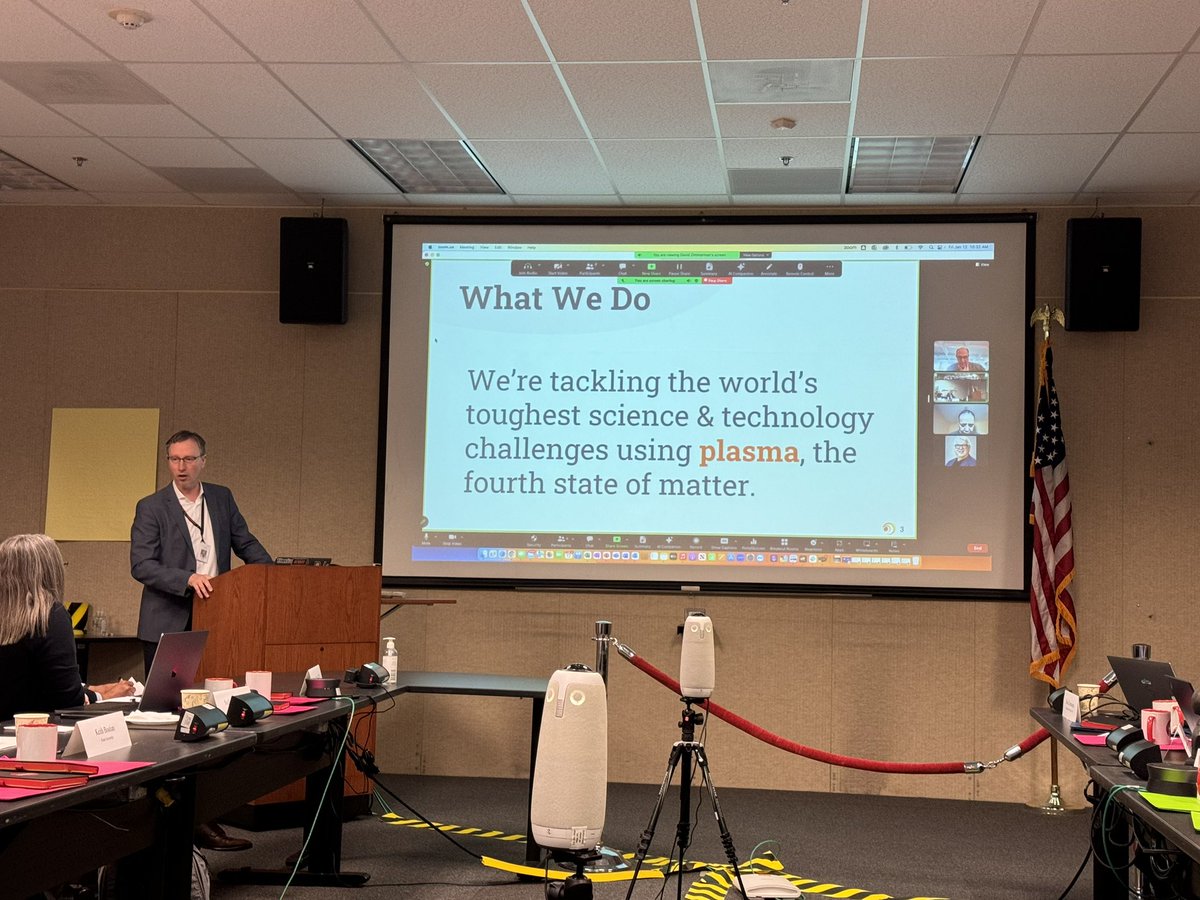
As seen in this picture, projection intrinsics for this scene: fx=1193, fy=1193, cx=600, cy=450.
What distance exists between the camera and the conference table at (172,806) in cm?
265

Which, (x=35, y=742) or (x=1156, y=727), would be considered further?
(x=1156, y=727)

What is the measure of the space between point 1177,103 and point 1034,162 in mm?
940

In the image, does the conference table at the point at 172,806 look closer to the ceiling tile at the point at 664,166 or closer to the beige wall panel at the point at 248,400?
the beige wall panel at the point at 248,400

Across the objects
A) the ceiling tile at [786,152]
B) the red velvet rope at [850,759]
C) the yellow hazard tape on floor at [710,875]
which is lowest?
the yellow hazard tape on floor at [710,875]

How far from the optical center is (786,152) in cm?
619

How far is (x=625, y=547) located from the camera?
7016 millimetres

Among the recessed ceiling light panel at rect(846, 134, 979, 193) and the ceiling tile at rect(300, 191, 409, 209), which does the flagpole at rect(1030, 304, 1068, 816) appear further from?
the ceiling tile at rect(300, 191, 409, 209)

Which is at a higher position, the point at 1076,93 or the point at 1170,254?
the point at 1076,93

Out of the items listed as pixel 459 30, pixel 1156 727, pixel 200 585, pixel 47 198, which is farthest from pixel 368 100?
pixel 1156 727

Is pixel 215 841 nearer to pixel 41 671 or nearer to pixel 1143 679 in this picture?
pixel 41 671

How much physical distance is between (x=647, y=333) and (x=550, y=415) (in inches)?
29.8

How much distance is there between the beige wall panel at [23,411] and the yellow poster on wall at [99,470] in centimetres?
10

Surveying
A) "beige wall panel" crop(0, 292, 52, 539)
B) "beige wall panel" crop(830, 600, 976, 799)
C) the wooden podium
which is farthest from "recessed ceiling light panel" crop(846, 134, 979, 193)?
"beige wall panel" crop(0, 292, 52, 539)

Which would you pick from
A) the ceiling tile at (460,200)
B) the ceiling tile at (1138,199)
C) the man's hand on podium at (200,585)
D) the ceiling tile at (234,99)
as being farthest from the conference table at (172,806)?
the ceiling tile at (1138,199)
